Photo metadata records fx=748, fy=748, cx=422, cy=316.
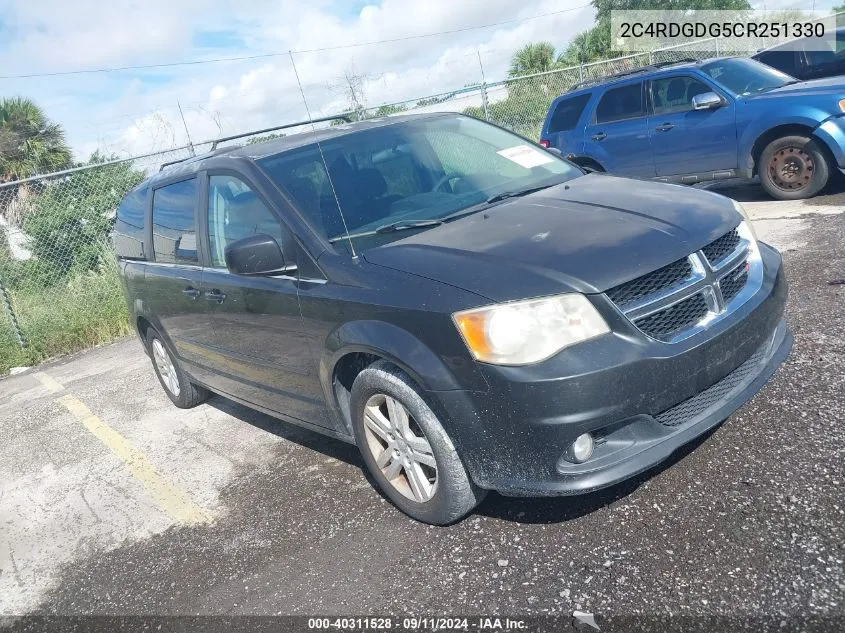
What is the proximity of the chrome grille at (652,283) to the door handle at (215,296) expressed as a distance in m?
2.34

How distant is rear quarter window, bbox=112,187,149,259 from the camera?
557 centimetres

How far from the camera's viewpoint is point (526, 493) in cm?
288

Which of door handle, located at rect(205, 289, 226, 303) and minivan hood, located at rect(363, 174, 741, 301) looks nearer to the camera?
minivan hood, located at rect(363, 174, 741, 301)

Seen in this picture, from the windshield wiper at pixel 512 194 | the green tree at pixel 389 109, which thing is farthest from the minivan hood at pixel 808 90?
the green tree at pixel 389 109

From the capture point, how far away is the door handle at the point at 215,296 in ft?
14.0

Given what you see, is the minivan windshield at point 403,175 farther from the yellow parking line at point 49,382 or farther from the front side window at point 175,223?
the yellow parking line at point 49,382

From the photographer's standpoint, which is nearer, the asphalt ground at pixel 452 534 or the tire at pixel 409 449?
the asphalt ground at pixel 452 534

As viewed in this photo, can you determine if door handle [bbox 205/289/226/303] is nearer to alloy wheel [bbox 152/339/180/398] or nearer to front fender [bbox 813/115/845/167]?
alloy wheel [bbox 152/339/180/398]

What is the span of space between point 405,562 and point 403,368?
2.76 feet

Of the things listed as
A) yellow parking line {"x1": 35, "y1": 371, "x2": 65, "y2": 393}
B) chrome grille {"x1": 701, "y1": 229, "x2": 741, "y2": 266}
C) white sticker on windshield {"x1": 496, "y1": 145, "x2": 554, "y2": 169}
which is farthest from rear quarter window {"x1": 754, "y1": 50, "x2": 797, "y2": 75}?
yellow parking line {"x1": 35, "y1": 371, "x2": 65, "y2": 393}

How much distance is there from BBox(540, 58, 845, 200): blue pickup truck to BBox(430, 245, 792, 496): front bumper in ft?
19.7

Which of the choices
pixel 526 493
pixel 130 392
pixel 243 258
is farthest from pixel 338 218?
pixel 130 392

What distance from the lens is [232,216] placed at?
4.18 metres

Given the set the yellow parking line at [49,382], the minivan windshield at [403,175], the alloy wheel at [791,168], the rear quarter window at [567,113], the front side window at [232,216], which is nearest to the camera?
the minivan windshield at [403,175]
